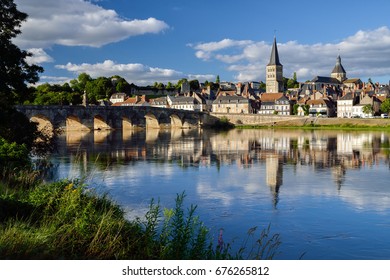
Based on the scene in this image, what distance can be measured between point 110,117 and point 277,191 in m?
58.3

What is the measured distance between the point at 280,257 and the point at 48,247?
4997mm

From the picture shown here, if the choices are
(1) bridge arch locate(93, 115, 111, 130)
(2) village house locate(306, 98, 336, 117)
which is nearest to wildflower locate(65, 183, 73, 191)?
(1) bridge arch locate(93, 115, 111, 130)

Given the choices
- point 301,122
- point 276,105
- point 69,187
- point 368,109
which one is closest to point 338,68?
point 276,105

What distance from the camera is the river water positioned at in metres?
12.0

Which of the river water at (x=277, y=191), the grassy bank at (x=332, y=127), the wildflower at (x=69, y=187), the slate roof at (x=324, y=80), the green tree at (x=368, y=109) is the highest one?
the slate roof at (x=324, y=80)

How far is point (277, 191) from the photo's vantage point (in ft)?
60.5

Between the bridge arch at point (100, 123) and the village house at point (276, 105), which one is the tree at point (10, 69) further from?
the village house at point (276, 105)

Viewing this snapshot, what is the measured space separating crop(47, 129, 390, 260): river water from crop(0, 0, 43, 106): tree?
4.05 meters

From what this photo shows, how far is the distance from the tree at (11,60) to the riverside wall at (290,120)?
57639 millimetres

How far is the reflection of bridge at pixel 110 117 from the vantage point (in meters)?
62.3

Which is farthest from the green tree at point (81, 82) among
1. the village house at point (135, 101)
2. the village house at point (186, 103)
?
the village house at point (186, 103)

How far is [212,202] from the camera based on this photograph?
16203 millimetres

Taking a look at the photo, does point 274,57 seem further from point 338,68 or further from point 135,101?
point 135,101
